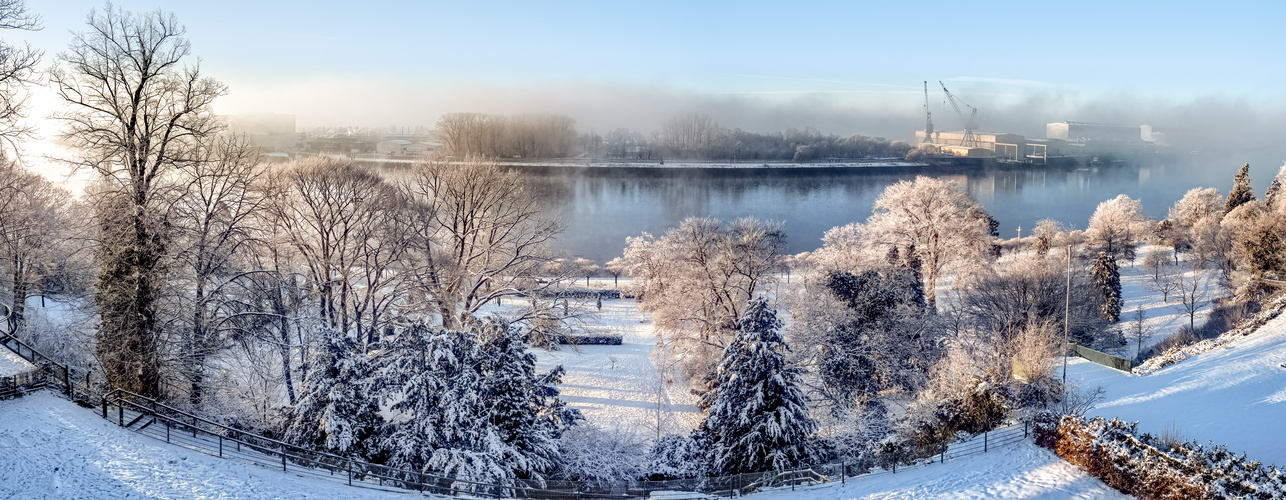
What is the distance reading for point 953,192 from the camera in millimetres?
30750

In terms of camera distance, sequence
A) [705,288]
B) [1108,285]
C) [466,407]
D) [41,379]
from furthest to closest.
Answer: [1108,285] < [705,288] < [466,407] < [41,379]

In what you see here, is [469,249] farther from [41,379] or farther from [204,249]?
[41,379]

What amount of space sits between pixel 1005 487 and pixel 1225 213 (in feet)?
125

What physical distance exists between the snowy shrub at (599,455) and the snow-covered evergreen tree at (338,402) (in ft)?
10.4

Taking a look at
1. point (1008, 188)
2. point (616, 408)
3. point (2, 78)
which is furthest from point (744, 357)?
point (1008, 188)

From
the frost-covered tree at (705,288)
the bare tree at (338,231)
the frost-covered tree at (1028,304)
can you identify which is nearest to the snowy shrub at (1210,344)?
the frost-covered tree at (1028,304)

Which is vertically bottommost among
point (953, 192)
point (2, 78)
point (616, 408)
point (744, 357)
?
point (616, 408)

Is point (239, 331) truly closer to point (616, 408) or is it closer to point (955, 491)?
point (616, 408)

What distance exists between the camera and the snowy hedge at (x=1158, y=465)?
9.55 metres

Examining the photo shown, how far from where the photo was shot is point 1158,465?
1022cm

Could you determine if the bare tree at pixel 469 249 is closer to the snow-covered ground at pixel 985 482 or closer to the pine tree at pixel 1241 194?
the snow-covered ground at pixel 985 482

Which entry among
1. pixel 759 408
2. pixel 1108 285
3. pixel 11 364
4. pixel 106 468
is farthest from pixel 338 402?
pixel 1108 285

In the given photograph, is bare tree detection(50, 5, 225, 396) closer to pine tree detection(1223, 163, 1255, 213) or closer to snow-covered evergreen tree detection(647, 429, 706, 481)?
snow-covered evergreen tree detection(647, 429, 706, 481)

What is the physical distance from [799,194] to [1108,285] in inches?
1953
